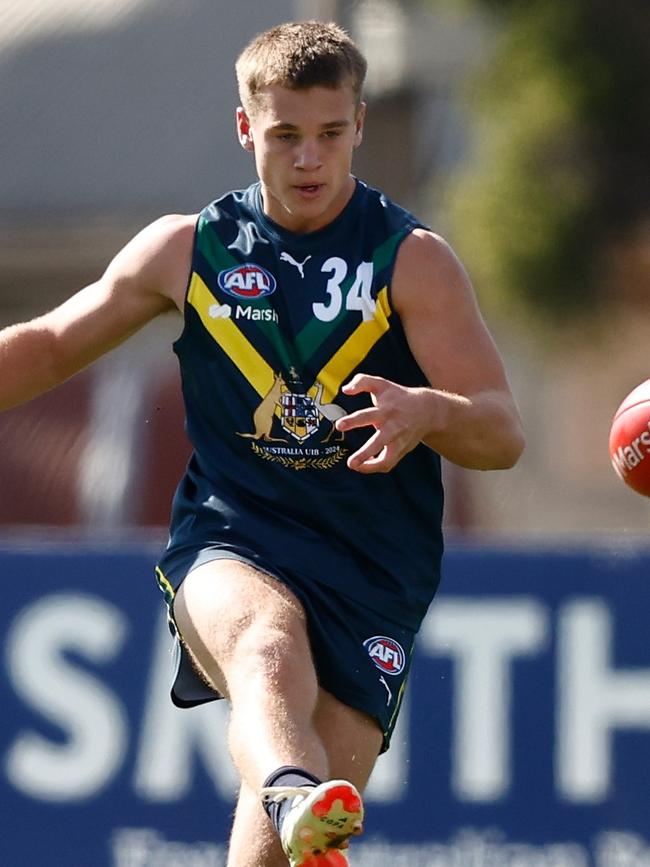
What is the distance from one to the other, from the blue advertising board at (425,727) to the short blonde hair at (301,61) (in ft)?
11.1

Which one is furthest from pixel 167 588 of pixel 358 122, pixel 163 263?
pixel 358 122

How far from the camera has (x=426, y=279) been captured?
220 inches

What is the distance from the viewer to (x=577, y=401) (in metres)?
20.7

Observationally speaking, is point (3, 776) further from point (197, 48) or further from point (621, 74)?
A: point (197, 48)

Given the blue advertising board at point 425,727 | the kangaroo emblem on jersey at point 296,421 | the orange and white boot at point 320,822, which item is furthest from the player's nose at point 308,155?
the blue advertising board at point 425,727

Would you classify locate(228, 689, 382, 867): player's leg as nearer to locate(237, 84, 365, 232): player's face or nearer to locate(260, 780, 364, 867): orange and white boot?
locate(260, 780, 364, 867): orange and white boot

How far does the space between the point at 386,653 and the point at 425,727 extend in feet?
9.23

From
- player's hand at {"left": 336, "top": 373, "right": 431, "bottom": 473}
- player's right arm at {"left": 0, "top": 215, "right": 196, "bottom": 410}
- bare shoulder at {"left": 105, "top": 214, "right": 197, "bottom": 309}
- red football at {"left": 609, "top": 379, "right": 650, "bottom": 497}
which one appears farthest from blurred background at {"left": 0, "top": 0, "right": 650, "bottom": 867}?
player's hand at {"left": 336, "top": 373, "right": 431, "bottom": 473}

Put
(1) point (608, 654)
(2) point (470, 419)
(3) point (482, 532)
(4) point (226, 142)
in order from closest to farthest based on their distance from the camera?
1. (2) point (470, 419)
2. (1) point (608, 654)
3. (3) point (482, 532)
4. (4) point (226, 142)

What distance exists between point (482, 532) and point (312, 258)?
9.02 meters

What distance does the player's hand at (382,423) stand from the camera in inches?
197

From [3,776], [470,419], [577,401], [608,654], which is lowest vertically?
[577,401]

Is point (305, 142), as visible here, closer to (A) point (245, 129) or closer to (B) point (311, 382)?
(A) point (245, 129)

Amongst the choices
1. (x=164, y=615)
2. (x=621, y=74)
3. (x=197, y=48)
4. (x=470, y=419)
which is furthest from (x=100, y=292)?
(x=197, y=48)
